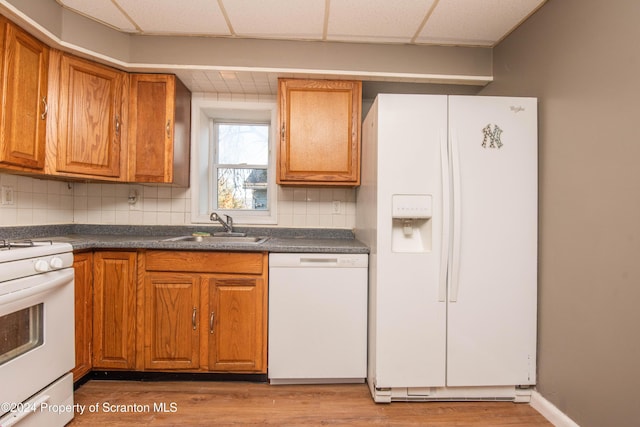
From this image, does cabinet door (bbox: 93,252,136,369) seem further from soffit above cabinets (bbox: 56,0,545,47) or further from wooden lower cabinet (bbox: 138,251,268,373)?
soffit above cabinets (bbox: 56,0,545,47)

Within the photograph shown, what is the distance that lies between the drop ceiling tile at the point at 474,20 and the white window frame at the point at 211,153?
128 centimetres

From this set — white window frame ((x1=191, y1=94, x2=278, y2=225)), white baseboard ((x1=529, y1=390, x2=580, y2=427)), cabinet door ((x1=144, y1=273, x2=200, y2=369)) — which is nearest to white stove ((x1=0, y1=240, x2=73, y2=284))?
cabinet door ((x1=144, y1=273, x2=200, y2=369))

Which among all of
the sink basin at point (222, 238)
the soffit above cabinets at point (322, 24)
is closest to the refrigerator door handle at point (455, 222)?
the soffit above cabinets at point (322, 24)

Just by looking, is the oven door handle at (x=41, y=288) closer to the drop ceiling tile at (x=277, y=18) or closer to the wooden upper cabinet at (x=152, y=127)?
the wooden upper cabinet at (x=152, y=127)

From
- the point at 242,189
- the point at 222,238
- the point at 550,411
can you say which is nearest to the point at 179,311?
the point at 222,238

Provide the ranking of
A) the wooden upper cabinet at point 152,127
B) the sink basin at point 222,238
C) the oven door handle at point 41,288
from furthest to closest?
the sink basin at point 222,238 < the wooden upper cabinet at point 152,127 < the oven door handle at point 41,288

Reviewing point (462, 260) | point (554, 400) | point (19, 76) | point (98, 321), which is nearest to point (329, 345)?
point (462, 260)

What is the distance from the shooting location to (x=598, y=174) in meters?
1.42

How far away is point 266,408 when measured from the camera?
5.80 ft

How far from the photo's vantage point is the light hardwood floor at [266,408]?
167 cm

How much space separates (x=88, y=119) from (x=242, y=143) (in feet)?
3.57

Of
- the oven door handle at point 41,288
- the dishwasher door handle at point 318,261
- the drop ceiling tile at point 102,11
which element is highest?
the drop ceiling tile at point 102,11

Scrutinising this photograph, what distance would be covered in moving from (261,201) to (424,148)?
1472 mm

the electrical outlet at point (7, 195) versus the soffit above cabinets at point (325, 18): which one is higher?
the soffit above cabinets at point (325, 18)
